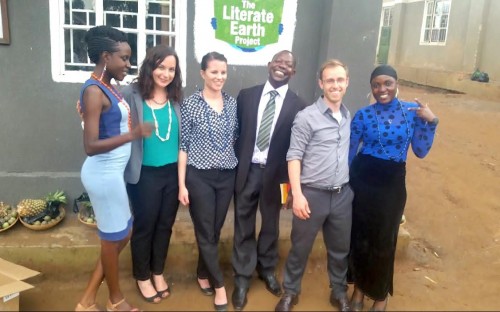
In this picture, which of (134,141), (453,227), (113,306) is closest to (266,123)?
(134,141)

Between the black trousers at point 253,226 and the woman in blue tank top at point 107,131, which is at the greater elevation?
the woman in blue tank top at point 107,131

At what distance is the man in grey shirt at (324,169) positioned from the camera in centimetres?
275

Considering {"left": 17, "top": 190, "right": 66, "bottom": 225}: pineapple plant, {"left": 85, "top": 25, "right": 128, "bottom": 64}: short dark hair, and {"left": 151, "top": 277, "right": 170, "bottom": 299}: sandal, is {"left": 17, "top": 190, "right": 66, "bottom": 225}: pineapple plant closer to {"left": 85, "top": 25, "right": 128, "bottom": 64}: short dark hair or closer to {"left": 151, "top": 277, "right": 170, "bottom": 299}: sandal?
{"left": 151, "top": 277, "right": 170, "bottom": 299}: sandal

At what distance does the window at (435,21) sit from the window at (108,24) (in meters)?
13.4

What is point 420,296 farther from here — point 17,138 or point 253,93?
point 17,138

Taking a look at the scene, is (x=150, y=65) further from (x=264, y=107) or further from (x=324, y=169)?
(x=324, y=169)

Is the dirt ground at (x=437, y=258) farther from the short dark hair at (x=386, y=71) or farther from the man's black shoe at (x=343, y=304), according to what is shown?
the short dark hair at (x=386, y=71)

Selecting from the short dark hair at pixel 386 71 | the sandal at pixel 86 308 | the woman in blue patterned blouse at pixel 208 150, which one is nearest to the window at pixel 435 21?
the short dark hair at pixel 386 71

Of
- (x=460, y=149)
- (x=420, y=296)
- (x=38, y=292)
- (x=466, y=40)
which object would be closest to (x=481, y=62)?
(x=466, y=40)

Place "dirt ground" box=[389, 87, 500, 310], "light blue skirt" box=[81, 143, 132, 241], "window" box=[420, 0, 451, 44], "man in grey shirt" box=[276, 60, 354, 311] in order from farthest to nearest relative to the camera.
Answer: "window" box=[420, 0, 451, 44] < "dirt ground" box=[389, 87, 500, 310] < "man in grey shirt" box=[276, 60, 354, 311] < "light blue skirt" box=[81, 143, 132, 241]

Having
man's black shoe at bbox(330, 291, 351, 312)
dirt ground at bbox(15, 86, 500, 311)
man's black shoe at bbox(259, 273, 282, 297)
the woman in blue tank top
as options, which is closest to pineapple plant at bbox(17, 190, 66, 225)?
dirt ground at bbox(15, 86, 500, 311)

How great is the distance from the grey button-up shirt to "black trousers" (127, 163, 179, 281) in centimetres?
82

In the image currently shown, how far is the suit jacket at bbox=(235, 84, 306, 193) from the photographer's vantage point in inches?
116

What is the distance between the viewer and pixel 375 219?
291 centimetres
